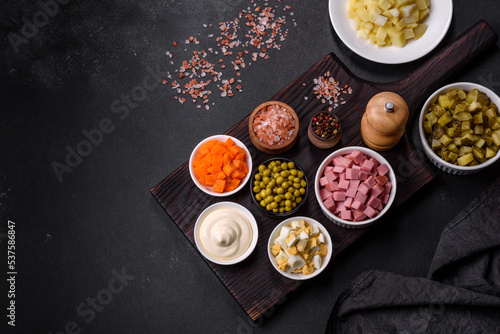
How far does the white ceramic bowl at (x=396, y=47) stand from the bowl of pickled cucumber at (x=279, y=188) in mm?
749

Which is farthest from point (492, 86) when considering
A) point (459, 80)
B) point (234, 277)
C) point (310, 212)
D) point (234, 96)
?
point (234, 277)

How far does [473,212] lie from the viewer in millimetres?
2697

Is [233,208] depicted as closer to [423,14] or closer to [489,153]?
[489,153]

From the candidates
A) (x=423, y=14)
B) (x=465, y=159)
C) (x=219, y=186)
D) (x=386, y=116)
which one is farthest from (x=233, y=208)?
(x=423, y=14)

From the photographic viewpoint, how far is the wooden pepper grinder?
98.2 inches

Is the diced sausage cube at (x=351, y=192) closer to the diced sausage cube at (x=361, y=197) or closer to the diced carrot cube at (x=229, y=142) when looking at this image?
the diced sausage cube at (x=361, y=197)

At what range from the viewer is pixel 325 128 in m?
2.67

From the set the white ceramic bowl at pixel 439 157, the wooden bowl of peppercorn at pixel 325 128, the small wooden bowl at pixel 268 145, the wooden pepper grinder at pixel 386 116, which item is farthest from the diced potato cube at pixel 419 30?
the small wooden bowl at pixel 268 145

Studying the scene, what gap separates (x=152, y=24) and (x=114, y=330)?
1.71m

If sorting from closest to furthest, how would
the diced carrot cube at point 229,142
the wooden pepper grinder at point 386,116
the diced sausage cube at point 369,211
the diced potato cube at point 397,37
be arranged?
the wooden pepper grinder at point 386,116 < the diced sausage cube at point 369,211 < the diced carrot cube at point 229,142 < the diced potato cube at point 397,37

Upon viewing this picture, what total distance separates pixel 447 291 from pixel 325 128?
976 millimetres

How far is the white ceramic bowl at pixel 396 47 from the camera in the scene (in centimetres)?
285

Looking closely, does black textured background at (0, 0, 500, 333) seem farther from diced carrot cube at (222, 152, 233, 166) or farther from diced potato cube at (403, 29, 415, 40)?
diced carrot cube at (222, 152, 233, 166)

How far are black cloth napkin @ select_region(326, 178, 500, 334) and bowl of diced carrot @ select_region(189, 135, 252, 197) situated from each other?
0.79 meters
